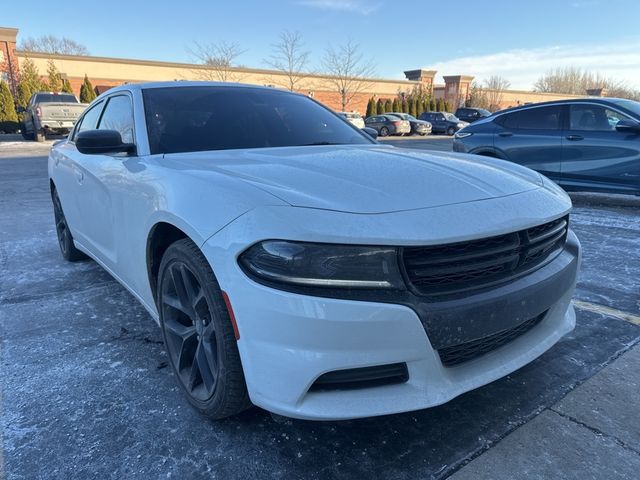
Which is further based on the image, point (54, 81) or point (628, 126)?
point (54, 81)

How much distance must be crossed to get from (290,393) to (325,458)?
1.38 ft

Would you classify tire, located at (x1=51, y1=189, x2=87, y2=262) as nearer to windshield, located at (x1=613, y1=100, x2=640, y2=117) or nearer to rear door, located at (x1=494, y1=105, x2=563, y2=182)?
rear door, located at (x1=494, y1=105, x2=563, y2=182)

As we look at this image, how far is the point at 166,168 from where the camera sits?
2182 millimetres

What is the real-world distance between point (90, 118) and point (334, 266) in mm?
3271

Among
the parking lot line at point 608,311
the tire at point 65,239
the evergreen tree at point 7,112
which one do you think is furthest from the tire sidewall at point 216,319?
the evergreen tree at point 7,112

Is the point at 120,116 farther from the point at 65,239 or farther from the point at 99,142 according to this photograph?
the point at 65,239

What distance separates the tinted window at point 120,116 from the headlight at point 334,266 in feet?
5.50

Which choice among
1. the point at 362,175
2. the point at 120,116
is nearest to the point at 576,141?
the point at 362,175

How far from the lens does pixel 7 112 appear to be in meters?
23.5

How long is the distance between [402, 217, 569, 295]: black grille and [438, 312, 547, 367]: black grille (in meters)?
0.21

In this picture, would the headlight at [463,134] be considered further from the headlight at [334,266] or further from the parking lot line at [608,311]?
the headlight at [334,266]

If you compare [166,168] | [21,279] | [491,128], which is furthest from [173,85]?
[491,128]

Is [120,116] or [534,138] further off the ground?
[120,116]

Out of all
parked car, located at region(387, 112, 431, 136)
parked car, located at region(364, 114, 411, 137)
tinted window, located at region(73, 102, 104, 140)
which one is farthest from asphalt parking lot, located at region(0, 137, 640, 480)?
parked car, located at region(387, 112, 431, 136)
